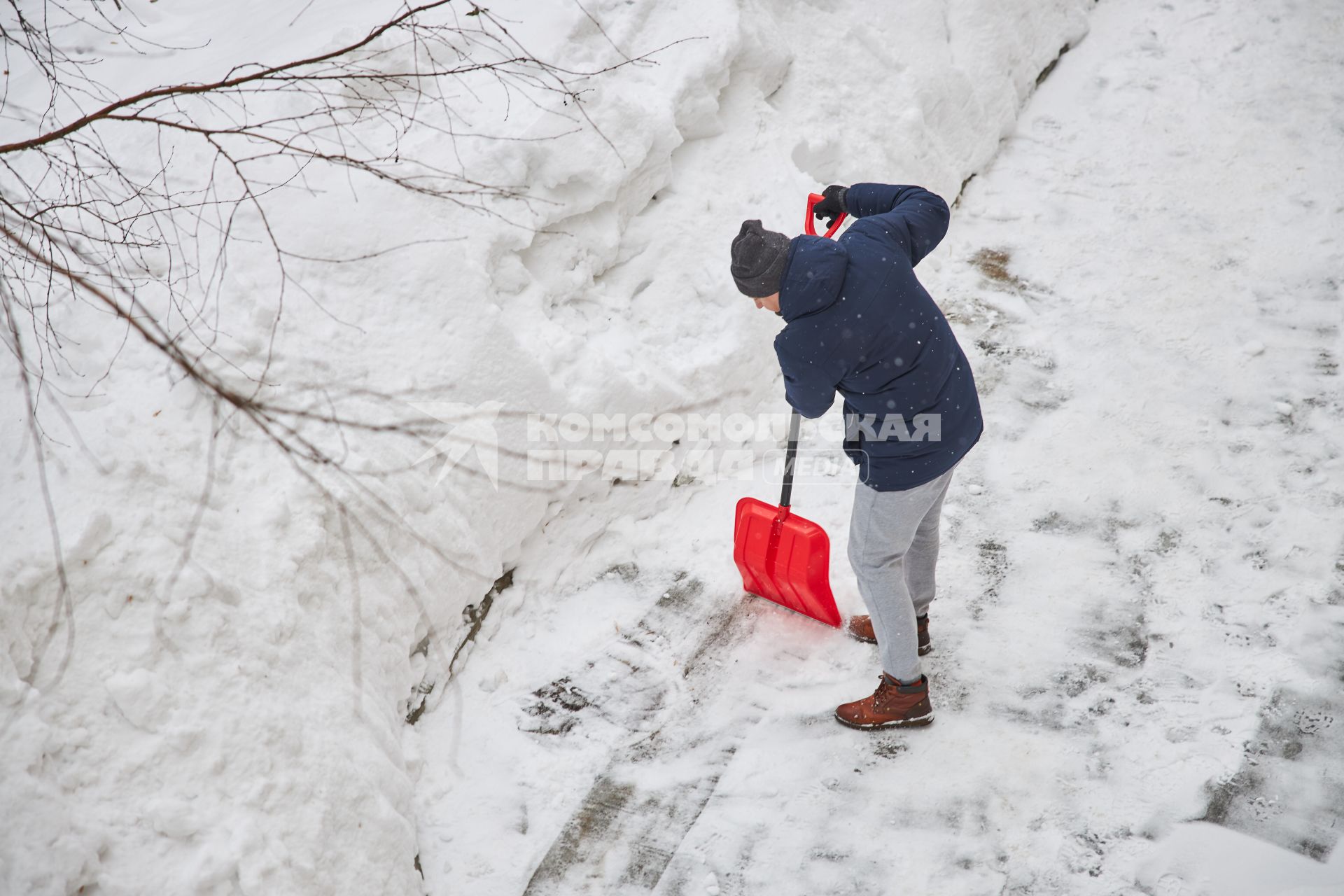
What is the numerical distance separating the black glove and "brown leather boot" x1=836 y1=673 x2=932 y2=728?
1.46 metres

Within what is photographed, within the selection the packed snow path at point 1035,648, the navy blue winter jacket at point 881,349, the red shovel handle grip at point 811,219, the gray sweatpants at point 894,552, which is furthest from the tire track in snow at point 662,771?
the red shovel handle grip at point 811,219

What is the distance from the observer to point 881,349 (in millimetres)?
2361

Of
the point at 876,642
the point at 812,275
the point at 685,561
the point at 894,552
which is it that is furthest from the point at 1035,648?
the point at 812,275

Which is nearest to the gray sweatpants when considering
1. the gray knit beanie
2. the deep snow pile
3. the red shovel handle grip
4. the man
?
the man

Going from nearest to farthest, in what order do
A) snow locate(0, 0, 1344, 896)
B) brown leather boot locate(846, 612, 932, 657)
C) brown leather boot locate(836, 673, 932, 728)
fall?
snow locate(0, 0, 1344, 896), brown leather boot locate(836, 673, 932, 728), brown leather boot locate(846, 612, 932, 657)

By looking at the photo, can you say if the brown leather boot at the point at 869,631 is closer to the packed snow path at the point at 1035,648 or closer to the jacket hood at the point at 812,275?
the packed snow path at the point at 1035,648

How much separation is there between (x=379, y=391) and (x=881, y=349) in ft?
5.53

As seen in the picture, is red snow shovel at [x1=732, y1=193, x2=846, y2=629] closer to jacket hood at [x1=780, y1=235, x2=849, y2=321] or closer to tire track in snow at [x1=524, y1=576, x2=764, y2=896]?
tire track in snow at [x1=524, y1=576, x2=764, y2=896]

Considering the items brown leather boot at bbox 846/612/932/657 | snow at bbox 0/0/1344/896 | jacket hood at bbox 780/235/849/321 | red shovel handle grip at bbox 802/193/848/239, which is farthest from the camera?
brown leather boot at bbox 846/612/932/657

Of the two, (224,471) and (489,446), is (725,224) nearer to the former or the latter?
(489,446)

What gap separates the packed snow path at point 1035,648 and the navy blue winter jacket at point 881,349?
918 mm

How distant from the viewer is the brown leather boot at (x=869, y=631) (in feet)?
10.1

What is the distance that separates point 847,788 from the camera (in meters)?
2.74

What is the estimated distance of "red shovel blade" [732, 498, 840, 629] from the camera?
10.2 ft
